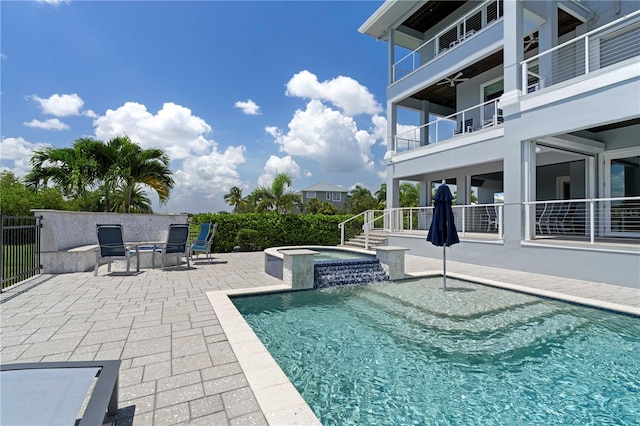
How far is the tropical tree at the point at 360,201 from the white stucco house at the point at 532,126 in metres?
16.7

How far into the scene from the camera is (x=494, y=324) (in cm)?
482

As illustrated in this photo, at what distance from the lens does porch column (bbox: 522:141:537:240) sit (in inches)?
362

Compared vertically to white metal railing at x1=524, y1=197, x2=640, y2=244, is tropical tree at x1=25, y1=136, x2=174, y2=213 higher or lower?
higher

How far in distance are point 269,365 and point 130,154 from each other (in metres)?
14.0

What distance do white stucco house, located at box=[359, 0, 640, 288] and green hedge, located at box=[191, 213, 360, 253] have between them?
9.08 feet

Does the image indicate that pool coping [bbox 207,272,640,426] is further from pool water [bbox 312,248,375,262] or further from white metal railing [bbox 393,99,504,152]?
white metal railing [bbox 393,99,504,152]

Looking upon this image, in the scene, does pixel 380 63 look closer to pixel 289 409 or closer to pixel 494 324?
pixel 494 324

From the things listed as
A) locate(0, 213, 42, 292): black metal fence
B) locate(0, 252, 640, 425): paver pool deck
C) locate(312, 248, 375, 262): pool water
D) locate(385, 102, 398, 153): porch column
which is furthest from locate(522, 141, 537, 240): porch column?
locate(0, 213, 42, 292): black metal fence

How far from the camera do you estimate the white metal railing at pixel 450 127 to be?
533 inches

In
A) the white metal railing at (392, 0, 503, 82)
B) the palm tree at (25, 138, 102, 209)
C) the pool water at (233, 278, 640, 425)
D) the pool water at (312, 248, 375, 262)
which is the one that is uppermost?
the white metal railing at (392, 0, 503, 82)

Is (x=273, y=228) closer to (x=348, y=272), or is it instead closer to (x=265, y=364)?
(x=348, y=272)

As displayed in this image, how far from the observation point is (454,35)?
15227 mm

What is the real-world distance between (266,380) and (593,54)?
1448cm

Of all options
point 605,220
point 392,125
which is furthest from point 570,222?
point 392,125
